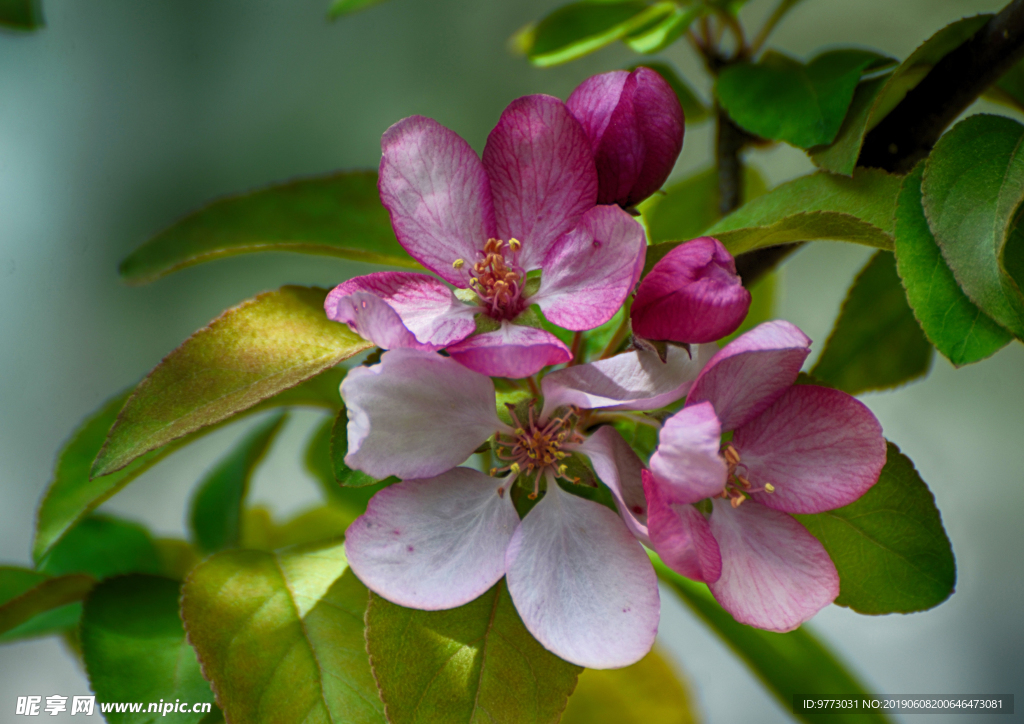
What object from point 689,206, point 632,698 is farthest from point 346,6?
point 632,698

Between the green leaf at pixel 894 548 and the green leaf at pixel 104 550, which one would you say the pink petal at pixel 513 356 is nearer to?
the green leaf at pixel 894 548

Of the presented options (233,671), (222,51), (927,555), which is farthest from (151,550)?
(222,51)

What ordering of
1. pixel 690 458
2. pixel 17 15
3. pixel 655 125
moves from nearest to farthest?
pixel 690 458, pixel 655 125, pixel 17 15

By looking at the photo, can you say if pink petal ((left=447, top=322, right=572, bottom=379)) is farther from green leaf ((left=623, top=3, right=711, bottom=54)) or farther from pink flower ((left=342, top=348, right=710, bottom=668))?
green leaf ((left=623, top=3, right=711, bottom=54))

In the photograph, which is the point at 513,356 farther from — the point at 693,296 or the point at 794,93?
the point at 794,93

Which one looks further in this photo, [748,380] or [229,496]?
[229,496]

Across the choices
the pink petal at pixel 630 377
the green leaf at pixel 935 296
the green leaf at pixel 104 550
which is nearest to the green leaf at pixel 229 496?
the green leaf at pixel 104 550
